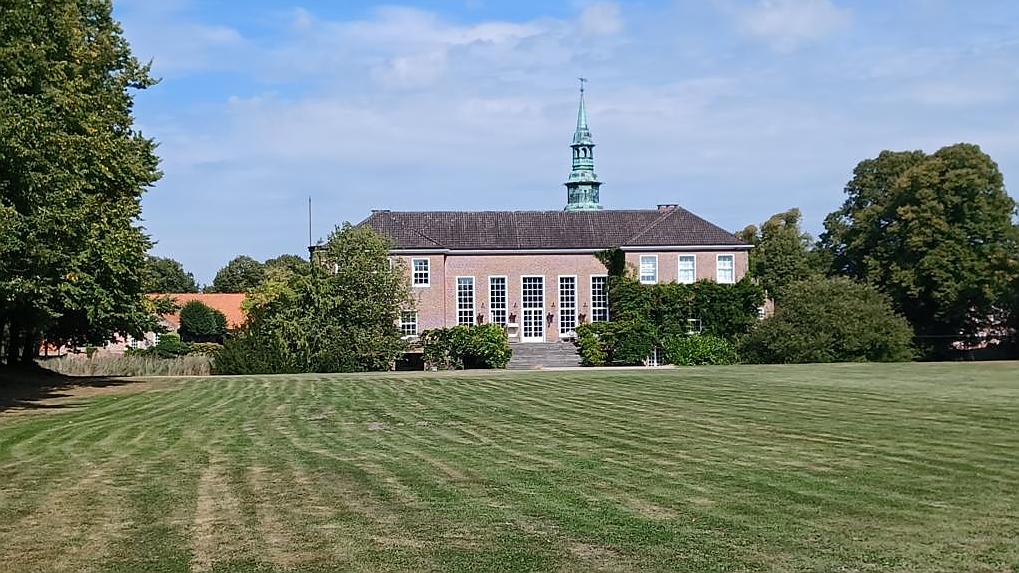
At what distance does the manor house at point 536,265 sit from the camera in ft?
165

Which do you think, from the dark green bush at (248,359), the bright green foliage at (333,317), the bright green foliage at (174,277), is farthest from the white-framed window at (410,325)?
the bright green foliage at (174,277)

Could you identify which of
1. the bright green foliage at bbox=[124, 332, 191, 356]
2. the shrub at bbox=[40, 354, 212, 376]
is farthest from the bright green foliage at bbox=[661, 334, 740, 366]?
the bright green foliage at bbox=[124, 332, 191, 356]

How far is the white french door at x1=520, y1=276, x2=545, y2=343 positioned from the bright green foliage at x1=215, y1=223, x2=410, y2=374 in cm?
819

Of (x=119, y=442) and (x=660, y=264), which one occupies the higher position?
(x=660, y=264)

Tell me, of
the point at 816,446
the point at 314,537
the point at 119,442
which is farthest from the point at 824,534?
the point at 119,442

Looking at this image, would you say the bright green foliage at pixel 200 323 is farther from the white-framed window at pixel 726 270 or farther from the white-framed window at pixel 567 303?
the white-framed window at pixel 726 270

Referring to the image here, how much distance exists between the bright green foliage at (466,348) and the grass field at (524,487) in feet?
78.6

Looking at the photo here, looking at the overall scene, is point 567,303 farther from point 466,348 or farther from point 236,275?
point 236,275

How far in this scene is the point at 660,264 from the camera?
50.4 meters

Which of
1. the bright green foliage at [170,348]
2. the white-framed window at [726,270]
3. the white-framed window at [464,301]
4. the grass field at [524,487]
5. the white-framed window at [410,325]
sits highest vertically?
the white-framed window at [726,270]

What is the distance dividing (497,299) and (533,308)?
1789 millimetres

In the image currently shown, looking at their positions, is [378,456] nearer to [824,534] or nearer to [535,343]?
[824,534]

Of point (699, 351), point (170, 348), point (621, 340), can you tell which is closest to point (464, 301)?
point (621, 340)

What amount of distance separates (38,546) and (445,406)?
13.1 meters
